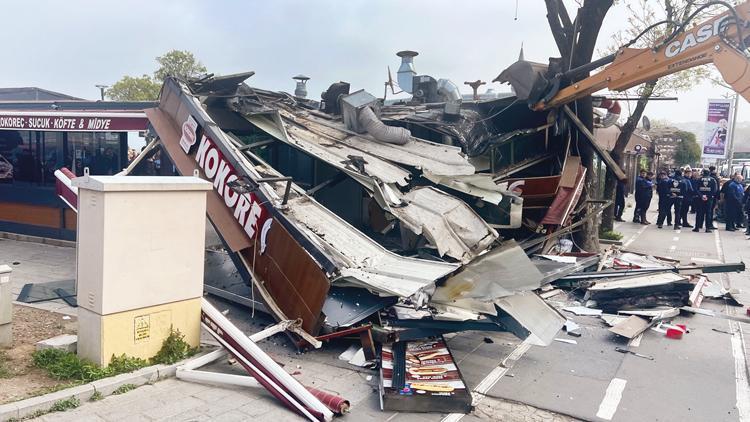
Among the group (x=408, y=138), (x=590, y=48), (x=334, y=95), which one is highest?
(x=590, y=48)

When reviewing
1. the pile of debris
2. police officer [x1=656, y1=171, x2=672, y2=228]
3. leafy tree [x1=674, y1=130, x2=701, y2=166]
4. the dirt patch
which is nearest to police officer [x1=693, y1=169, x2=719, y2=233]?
police officer [x1=656, y1=171, x2=672, y2=228]

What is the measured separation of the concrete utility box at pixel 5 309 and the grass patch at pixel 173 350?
159cm

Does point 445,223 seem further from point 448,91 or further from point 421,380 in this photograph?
point 448,91

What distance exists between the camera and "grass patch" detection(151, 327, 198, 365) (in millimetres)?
5422

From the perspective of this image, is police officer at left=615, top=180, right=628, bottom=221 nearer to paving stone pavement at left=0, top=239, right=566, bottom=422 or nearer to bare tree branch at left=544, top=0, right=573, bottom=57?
bare tree branch at left=544, top=0, right=573, bottom=57

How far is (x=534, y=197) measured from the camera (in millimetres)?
11445

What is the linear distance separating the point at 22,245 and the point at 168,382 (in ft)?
32.1

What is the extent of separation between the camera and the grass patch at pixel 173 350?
17.8 ft

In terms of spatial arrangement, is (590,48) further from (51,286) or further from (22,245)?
(22,245)

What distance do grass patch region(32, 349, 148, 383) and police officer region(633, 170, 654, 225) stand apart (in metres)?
17.7

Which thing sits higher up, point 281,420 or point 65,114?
point 65,114

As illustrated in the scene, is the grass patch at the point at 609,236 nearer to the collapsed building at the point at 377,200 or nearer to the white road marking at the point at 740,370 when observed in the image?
the collapsed building at the point at 377,200

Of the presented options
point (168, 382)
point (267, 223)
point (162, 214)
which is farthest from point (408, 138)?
point (168, 382)

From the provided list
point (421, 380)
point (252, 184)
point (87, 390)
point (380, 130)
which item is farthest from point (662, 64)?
point (87, 390)
